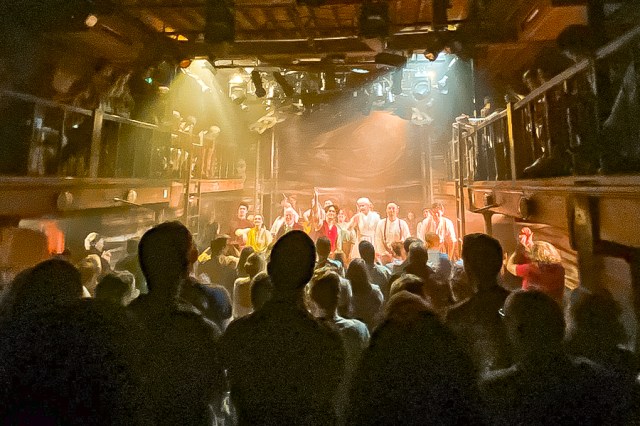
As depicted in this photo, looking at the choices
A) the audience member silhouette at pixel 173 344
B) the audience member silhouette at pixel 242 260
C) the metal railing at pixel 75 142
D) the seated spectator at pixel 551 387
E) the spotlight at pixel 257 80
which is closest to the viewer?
the seated spectator at pixel 551 387

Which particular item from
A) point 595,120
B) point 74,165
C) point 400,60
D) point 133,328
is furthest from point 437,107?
point 133,328

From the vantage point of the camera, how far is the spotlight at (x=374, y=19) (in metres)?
4.46

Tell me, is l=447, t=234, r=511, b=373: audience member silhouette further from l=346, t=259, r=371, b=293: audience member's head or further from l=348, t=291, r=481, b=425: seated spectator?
l=346, t=259, r=371, b=293: audience member's head

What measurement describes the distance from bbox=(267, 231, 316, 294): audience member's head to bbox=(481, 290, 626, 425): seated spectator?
0.94m

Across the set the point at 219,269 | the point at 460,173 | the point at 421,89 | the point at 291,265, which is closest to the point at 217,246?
the point at 219,269

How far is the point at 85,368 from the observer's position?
4.77ft

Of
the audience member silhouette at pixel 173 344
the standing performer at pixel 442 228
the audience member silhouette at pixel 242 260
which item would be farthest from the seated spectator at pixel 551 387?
the standing performer at pixel 442 228

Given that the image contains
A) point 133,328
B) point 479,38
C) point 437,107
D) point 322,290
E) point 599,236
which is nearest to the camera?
point 133,328

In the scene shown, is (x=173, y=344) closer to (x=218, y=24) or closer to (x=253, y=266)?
(x=253, y=266)

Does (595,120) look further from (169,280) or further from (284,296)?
(169,280)

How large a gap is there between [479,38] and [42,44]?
594 centimetres

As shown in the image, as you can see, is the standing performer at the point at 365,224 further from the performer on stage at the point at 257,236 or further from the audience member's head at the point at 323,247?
the audience member's head at the point at 323,247

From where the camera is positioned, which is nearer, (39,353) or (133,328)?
(39,353)

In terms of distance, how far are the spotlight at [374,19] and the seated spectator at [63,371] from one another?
14.0ft
